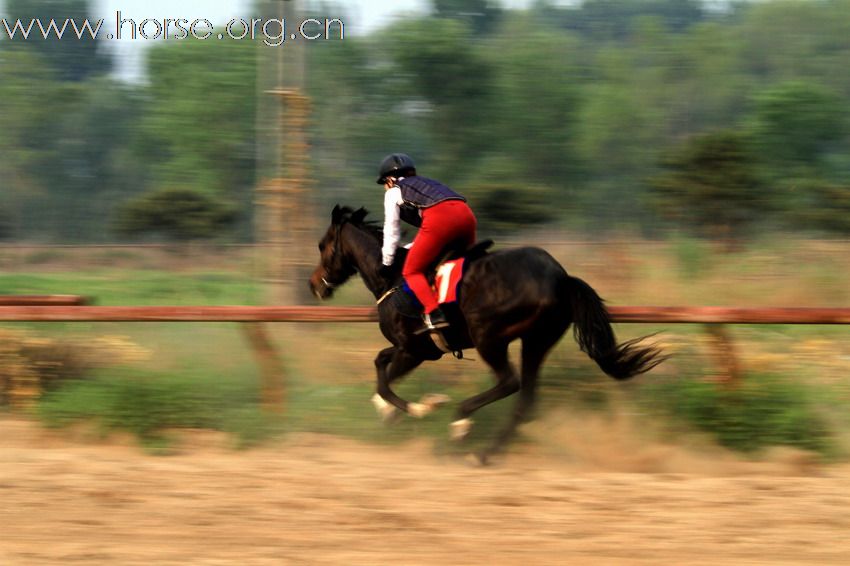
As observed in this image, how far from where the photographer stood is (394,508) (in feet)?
18.1

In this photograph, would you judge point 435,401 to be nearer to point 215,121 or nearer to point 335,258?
point 335,258

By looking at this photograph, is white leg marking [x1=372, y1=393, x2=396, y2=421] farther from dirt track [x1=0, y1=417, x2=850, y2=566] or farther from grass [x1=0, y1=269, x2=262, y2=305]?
grass [x1=0, y1=269, x2=262, y2=305]

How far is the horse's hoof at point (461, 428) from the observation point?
262 inches

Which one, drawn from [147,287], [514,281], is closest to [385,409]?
[514,281]

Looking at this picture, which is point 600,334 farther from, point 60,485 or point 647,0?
point 647,0

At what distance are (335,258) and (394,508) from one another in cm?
248

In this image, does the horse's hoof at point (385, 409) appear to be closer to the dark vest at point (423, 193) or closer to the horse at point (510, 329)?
the horse at point (510, 329)

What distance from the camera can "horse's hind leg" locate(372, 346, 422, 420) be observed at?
6980mm

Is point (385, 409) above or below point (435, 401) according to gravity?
below

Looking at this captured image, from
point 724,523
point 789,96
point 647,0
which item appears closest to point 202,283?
point 724,523

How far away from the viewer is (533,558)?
15.3ft

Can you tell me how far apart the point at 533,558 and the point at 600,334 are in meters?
2.08

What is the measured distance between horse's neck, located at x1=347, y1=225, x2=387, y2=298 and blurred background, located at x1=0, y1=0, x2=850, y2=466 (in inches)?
33.7

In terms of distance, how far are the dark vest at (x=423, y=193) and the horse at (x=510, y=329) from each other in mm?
448
